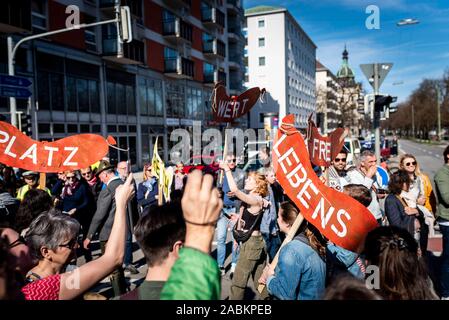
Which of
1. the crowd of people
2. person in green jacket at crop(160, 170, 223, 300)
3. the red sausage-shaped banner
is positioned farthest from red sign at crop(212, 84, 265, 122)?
person in green jacket at crop(160, 170, 223, 300)

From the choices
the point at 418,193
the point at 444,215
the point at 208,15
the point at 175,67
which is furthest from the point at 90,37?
the point at 444,215

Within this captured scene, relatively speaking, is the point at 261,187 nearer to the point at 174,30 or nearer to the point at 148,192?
the point at 148,192

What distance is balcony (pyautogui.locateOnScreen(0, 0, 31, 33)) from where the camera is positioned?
15.5 metres

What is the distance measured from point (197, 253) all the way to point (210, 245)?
79 millimetres

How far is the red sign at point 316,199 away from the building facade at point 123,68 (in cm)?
1388

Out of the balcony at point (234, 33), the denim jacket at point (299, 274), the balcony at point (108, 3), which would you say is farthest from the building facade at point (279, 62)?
the denim jacket at point (299, 274)

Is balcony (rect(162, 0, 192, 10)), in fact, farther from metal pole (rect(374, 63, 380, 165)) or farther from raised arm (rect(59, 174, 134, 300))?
raised arm (rect(59, 174, 134, 300))

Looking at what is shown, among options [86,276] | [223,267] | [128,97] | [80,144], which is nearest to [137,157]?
[128,97]

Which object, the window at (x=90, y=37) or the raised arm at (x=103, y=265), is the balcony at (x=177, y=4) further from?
the raised arm at (x=103, y=265)

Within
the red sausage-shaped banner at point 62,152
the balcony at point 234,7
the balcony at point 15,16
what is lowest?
the red sausage-shaped banner at point 62,152

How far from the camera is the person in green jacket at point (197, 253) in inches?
52.3

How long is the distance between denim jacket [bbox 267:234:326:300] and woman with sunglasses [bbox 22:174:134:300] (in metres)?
1.13
